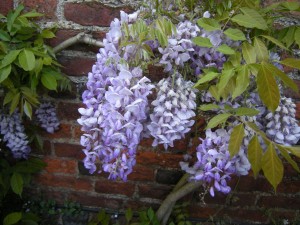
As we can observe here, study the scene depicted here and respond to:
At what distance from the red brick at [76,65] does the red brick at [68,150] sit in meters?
0.29

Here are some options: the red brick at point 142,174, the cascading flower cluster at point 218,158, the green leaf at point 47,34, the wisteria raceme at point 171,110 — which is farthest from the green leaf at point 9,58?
the red brick at point 142,174

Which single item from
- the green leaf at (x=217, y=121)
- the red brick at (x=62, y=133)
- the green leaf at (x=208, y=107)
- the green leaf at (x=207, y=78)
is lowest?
the red brick at (x=62, y=133)

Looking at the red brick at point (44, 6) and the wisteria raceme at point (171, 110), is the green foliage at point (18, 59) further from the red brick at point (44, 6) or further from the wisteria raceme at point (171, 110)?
the wisteria raceme at point (171, 110)

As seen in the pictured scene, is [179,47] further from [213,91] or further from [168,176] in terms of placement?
[168,176]

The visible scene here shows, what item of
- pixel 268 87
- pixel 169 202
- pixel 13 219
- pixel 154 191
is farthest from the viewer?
pixel 154 191

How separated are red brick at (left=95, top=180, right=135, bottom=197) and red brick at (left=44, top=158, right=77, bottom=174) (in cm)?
12

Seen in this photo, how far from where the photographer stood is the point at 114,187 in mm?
1335

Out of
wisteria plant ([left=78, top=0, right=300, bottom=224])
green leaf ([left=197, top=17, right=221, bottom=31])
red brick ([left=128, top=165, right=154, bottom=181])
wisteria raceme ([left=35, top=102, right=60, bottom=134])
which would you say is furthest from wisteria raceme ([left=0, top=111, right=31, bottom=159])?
green leaf ([left=197, top=17, right=221, bottom=31])

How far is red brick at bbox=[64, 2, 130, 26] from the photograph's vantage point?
1.03 metres

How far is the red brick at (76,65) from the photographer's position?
3.63 ft

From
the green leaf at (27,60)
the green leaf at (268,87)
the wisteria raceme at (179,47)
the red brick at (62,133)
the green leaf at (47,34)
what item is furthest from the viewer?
the red brick at (62,133)

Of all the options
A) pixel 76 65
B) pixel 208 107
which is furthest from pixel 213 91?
pixel 76 65

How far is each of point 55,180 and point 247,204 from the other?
75 centimetres

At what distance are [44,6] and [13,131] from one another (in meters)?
0.41
